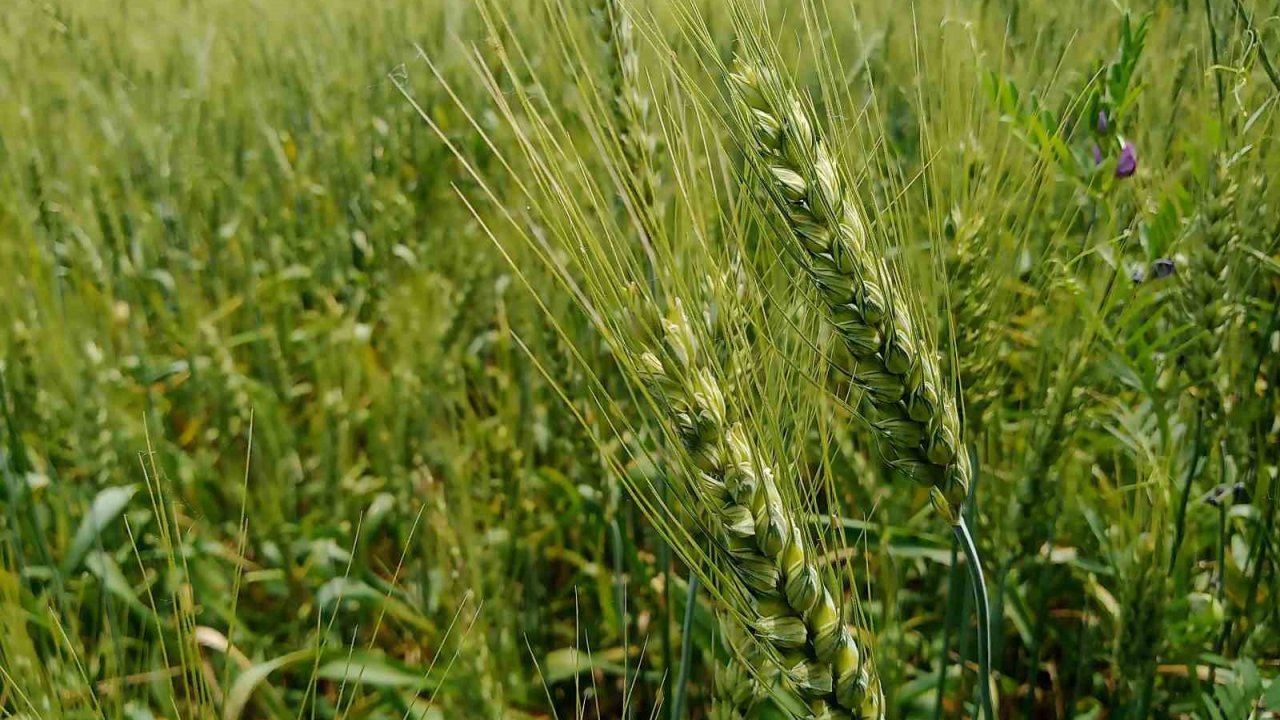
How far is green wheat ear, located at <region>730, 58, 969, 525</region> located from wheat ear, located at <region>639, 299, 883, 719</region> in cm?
9

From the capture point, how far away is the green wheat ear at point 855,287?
1.70ft

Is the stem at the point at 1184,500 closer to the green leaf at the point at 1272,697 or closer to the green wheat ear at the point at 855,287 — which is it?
the green leaf at the point at 1272,697

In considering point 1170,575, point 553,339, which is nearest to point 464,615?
point 553,339

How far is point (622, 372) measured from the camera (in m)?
0.51

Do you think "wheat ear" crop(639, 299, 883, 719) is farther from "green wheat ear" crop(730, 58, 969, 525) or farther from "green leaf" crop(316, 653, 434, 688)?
"green leaf" crop(316, 653, 434, 688)

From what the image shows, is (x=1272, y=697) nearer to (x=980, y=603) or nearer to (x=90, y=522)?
(x=980, y=603)

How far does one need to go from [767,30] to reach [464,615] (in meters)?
0.82

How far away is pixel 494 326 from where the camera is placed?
76.2 inches

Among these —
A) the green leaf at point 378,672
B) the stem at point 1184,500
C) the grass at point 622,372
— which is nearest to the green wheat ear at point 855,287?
the grass at point 622,372

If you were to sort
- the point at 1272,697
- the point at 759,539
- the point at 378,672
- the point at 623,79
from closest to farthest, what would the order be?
1. the point at 759,539
2. the point at 1272,697
3. the point at 623,79
4. the point at 378,672

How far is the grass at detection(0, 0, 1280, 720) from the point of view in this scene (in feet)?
1.84

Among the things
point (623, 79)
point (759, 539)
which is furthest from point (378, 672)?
point (759, 539)

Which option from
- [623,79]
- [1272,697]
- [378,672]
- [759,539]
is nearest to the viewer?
[759,539]

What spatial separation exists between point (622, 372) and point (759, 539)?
0.11 metres
